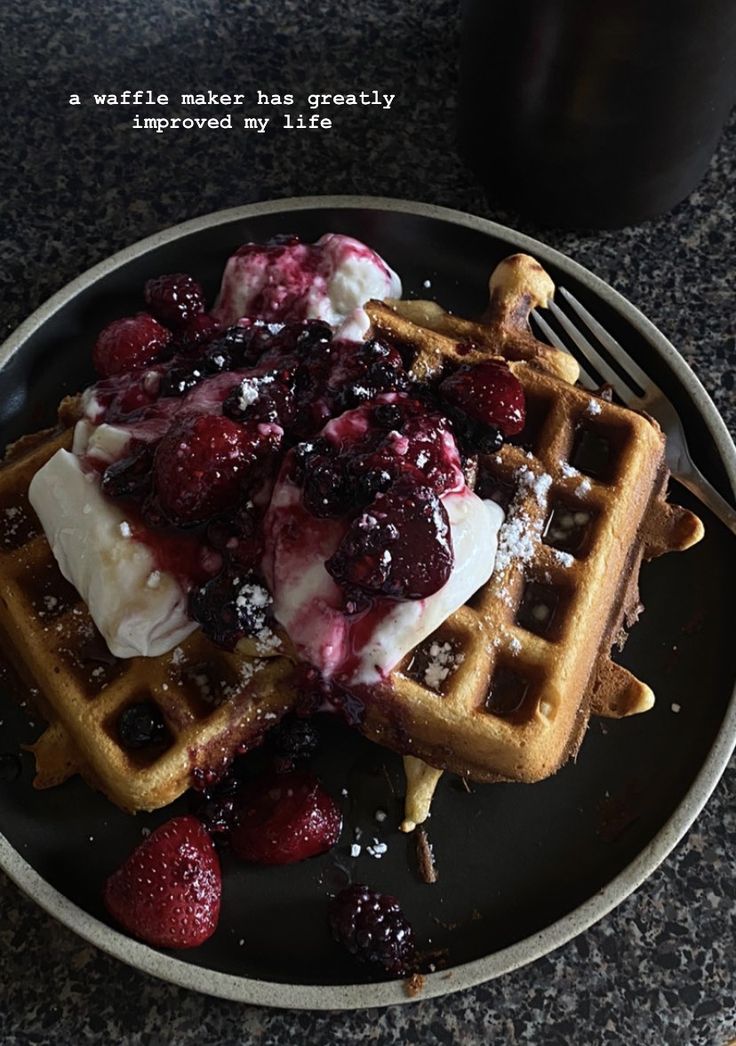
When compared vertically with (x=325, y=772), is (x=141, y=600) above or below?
above

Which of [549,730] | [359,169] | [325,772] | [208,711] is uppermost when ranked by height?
[359,169]

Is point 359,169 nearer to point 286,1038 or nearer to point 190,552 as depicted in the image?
point 190,552

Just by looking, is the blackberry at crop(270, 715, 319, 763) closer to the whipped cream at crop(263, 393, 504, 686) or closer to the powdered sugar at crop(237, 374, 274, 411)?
the whipped cream at crop(263, 393, 504, 686)

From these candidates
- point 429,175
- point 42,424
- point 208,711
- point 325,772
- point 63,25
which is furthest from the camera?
point 63,25

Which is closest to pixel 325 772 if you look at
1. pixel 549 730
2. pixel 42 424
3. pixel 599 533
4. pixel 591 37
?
pixel 549 730

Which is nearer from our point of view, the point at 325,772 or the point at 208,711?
the point at 208,711
